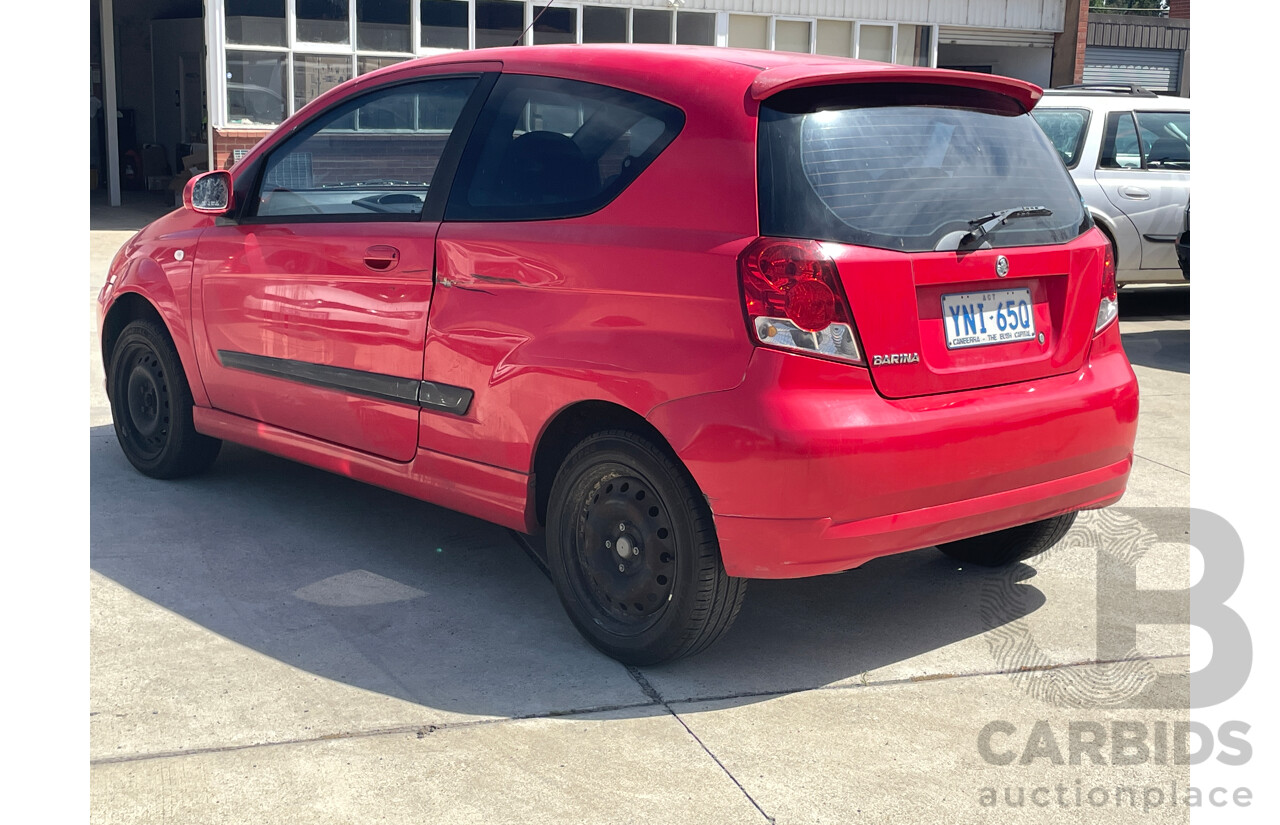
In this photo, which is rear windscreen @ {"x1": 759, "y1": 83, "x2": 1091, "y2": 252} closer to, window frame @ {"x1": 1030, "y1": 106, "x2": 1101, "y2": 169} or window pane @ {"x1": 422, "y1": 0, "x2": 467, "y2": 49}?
window frame @ {"x1": 1030, "y1": 106, "x2": 1101, "y2": 169}

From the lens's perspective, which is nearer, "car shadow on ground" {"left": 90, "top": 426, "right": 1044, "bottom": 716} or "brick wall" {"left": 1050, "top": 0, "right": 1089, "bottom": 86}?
"car shadow on ground" {"left": 90, "top": 426, "right": 1044, "bottom": 716}

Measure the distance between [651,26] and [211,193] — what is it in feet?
46.6

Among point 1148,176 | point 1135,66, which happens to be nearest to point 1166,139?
point 1148,176

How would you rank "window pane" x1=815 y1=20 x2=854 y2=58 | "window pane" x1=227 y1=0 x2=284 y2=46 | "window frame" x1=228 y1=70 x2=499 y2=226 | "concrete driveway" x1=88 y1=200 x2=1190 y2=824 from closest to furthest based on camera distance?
"concrete driveway" x1=88 y1=200 x2=1190 y2=824 < "window frame" x1=228 y1=70 x2=499 y2=226 < "window pane" x1=227 y1=0 x2=284 y2=46 < "window pane" x1=815 y1=20 x2=854 y2=58

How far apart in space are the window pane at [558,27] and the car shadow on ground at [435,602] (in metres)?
13.3

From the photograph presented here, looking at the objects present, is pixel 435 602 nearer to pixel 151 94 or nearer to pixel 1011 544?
pixel 1011 544

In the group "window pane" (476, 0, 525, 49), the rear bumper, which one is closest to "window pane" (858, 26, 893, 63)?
"window pane" (476, 0, 525, 49)

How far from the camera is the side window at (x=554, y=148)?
3.66 m

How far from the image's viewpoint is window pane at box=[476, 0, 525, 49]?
17.0m

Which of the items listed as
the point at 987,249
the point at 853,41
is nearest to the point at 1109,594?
the point at 987,249

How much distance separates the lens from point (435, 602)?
4.19 meters

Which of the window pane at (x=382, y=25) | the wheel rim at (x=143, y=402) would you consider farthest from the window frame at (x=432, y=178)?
the window pane at (x=382, y=25)

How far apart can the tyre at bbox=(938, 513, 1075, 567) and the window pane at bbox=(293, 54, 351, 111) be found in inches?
513

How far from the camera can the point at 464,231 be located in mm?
4020
